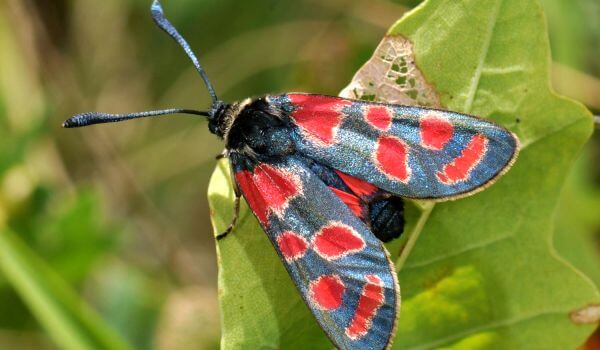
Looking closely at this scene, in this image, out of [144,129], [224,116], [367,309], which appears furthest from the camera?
[144,129]

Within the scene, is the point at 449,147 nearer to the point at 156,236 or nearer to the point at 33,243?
the point at 33,243

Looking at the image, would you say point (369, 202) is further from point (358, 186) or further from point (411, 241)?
point (411, 241)

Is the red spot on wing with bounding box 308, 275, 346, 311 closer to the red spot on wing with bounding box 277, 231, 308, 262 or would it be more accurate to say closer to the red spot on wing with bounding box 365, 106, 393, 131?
the red spot on wing with bounding box 277, 231, 308, 262

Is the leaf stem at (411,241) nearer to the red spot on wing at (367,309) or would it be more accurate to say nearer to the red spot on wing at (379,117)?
the red spot on wing at (367,309)

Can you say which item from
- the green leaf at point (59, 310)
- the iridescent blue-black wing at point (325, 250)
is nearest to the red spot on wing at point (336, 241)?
the iridescent blue-black wing at point (325, 250)

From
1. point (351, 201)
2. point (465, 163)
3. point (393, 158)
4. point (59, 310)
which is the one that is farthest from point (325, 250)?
point (59, 310)

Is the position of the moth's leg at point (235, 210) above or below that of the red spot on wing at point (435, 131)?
above
